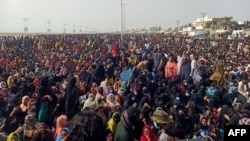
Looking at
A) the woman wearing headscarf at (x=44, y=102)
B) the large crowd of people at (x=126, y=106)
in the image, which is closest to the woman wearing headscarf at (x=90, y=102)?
the large crowd of people at (x=126, y=106)

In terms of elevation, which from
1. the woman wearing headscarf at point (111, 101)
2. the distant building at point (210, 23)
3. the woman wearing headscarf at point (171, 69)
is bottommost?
the woman wearing headscarf at point (111, 101)

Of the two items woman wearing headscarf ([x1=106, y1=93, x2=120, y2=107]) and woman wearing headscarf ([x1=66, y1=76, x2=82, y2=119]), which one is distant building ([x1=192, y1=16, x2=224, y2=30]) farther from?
woman wearing headscarf ([x1=66, y1=76, x2=82, y2=119])

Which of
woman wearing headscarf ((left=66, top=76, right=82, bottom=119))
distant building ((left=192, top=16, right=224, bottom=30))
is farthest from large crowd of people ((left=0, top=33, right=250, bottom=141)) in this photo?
distant building ((left=192, top=16, right=224, bottom=30))

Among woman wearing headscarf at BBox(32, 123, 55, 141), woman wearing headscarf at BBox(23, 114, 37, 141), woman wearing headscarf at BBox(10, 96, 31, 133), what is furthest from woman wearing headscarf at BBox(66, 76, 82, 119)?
woman wearing headscarf at BBox(32, 123, 55, 141)

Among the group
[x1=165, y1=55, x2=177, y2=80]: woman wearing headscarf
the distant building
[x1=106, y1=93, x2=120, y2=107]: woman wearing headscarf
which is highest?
the distant building

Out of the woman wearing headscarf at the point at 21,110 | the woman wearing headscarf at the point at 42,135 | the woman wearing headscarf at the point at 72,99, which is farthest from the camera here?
the woman wearing headscarf at the point at 72,99

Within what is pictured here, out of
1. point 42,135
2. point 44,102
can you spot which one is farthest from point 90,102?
point 42,135

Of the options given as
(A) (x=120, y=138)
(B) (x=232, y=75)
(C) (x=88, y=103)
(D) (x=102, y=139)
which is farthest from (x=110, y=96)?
(B) (x=232, y=75)

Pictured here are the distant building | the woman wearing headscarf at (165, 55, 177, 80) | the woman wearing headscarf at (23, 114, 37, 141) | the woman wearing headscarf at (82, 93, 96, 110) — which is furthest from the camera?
the distant building

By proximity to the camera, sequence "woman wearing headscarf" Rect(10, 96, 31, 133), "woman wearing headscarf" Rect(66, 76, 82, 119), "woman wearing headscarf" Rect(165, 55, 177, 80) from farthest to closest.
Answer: "woman wearing headscarf" Rect(165, 55, 177, 80) → "woman wearing headscarf" Rect(66, 76, 82, 119) → "woman wearing headscarf" Rect(10, 96, 31, 133)

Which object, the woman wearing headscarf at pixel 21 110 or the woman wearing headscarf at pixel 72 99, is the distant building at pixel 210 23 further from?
the woman wearing headscarf at pixel 21 110

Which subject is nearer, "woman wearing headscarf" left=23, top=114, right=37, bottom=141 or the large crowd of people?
the large crowd of people

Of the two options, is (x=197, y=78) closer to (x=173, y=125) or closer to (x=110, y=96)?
(x=110, y=96)

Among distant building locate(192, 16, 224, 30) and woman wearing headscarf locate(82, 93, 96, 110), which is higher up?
distant building locate(192, 16, 224, 30)
